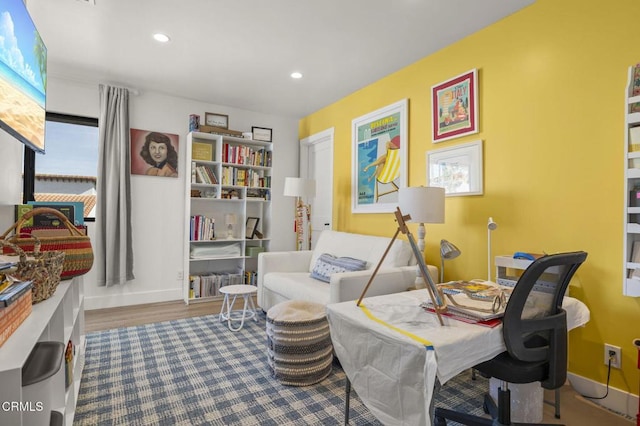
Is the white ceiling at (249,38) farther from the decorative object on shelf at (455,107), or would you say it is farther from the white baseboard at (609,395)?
the white baseboard at (609,395)

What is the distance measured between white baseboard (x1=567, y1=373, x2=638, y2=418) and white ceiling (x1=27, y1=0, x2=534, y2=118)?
2445 millimetres

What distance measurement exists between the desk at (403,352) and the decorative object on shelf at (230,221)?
3.05 metres

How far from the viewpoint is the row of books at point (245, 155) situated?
4.22 m

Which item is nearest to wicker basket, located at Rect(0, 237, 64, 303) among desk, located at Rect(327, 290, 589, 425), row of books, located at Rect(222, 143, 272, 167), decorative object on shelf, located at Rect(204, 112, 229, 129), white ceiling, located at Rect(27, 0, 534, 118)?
desk, located at Rect(327, 290, 589, 425)

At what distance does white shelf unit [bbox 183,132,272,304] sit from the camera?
4.04 metres

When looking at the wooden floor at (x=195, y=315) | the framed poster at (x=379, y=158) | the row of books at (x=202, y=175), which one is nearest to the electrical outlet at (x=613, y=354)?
the wooden floor at (x=195, y=315)

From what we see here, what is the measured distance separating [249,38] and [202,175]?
1.88 meters

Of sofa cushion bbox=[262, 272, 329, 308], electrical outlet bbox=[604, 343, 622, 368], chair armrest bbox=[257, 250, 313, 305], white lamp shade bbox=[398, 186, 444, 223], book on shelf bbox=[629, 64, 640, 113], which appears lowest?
electrical outlet bbox=[604, 343, 622, 368]

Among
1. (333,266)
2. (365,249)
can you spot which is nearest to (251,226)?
(333,266)

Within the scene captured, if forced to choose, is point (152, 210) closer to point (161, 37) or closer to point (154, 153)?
point (154, 153)

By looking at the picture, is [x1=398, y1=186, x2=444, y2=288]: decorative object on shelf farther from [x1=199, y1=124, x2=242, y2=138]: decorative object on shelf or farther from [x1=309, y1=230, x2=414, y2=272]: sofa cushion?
[x1=199, y1=124, x2=242, y2=138]: decorative object on shelf

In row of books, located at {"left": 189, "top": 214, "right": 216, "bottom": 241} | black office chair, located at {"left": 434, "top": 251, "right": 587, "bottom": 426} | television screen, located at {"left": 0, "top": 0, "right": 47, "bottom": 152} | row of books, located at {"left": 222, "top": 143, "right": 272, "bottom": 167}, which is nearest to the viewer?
black office chair, located at {"left": 434, "top": 251, "right": 587, "bottom": 426}

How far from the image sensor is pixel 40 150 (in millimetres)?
1880

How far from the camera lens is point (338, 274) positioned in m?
2.40
